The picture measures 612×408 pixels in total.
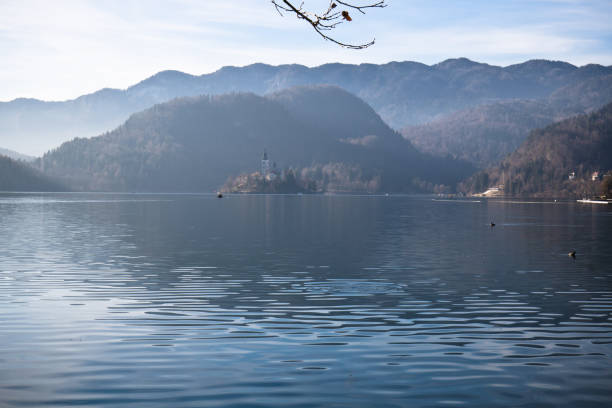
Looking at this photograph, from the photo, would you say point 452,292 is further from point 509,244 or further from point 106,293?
point 509,244

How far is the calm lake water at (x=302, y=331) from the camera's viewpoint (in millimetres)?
18797

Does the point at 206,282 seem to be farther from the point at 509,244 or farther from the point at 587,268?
the point at 509,244

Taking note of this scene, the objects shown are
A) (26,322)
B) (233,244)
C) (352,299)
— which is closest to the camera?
(26,322)

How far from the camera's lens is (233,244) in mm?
73812

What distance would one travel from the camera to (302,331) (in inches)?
1054

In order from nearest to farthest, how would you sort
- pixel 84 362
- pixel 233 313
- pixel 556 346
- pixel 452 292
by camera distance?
pixel 84 362 < pixel 556 346 < pixel 233 313 < pixel 452 292

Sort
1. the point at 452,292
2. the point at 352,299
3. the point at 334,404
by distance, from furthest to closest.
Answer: the point at 452,292 → the point at 352,299 → the point at 334,404

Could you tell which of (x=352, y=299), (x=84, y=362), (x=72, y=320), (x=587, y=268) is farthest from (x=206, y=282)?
(x=587, y=268)

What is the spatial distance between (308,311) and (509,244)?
51099 mm

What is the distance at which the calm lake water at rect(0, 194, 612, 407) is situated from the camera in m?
18.8

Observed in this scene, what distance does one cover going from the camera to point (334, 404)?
1761 centimetres

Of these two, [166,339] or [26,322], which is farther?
[26,322]

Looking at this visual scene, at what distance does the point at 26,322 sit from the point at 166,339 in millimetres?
7425

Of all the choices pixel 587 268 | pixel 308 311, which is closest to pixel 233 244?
pixel 587 268
